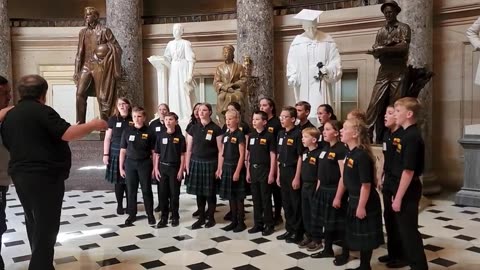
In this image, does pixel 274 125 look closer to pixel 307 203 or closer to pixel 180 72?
pixel 307 203

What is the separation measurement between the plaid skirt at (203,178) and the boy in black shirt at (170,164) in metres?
0.18

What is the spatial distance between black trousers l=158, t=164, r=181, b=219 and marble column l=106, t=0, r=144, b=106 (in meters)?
4.68

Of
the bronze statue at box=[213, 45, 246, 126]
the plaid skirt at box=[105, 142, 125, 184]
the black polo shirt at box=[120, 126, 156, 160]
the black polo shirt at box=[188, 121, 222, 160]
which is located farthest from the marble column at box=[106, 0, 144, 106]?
the black polo shirt at box=[188, 121, 222, 160]

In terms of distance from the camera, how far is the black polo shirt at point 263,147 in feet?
16.4

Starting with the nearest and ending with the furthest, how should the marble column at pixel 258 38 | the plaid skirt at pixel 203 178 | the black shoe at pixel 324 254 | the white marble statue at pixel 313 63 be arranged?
the black shoe at pixel 324 254, the plaid skirt at pixel 203 178, the white marble statue at pixel 313 63, the marble column at pixel 258 38

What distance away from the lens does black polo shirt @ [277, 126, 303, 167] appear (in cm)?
474

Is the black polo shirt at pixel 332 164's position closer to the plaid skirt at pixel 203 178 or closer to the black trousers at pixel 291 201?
the black trousers at pixel 291 201

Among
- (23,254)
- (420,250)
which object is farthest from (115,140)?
(420,250)

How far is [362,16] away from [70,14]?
344 inches

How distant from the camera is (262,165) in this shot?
5043 millimetres

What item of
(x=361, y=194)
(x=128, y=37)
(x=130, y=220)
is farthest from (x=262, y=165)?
(x=128, y=37)

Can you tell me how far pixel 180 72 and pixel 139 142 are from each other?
129 inches

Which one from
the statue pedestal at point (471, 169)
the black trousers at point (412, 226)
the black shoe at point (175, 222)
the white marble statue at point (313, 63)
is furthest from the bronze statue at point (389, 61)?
the black trousers at point (412, 226)

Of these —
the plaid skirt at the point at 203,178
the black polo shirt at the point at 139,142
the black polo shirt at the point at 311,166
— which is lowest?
the plaid skirt at the point at 203,178
